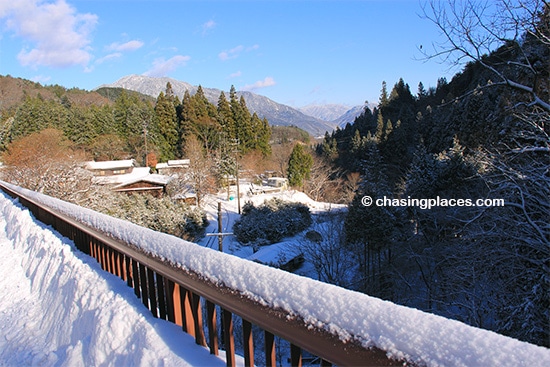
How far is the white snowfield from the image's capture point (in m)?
0.70

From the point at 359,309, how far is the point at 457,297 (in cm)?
1017

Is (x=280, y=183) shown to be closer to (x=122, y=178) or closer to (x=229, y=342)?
(x=122, y=178)

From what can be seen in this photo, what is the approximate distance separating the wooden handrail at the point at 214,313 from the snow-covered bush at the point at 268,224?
58.5 ft

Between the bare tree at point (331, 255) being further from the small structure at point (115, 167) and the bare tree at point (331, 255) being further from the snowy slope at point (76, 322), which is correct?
the small structure at point (115, 167)

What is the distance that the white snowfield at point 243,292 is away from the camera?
0.70 metres

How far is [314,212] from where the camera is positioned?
96.1 ft

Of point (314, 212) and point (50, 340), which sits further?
point (314, 212)

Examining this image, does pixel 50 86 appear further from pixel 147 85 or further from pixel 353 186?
pixel 147 85

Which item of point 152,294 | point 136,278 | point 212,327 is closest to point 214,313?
point 212,327

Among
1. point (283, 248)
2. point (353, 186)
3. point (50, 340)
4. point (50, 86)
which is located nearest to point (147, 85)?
point (50, 86)

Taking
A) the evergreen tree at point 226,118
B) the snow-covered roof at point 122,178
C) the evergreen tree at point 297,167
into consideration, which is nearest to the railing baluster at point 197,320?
the snow-covered roof at point 122,178

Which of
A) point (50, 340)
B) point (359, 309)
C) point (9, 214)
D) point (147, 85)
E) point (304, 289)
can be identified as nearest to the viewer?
point (359, 309)

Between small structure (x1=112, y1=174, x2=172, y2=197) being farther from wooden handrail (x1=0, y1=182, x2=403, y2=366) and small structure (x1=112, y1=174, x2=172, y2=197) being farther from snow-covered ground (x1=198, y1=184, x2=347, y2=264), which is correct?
wooden handrail (x1=0, y1=182, x2=403, y2=366)

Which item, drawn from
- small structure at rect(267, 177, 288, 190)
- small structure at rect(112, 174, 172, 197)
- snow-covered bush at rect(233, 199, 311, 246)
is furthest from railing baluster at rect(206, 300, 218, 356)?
small structure at rect(267, 177, 288, 190)
